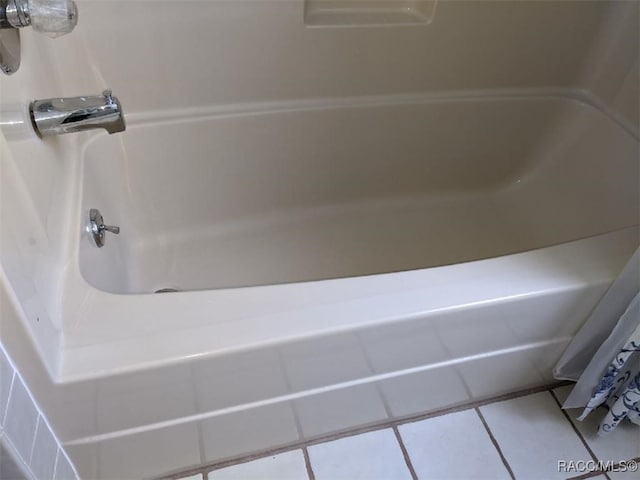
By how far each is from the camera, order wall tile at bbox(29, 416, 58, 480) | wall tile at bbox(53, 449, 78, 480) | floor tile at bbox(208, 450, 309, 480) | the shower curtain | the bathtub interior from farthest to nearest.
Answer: the bathtub interior → floor tile at bbox(208, 450, 309, 480) → the shower curtain → wall tile at bbox(53, 449, 78, 480) → wall tile at bbox(29, 416, 58, 480)

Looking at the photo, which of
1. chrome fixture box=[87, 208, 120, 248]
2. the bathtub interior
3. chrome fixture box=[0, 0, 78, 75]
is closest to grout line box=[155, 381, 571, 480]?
the bathtub interior

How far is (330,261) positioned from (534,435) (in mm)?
594

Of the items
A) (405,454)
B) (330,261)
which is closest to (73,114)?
(330,261)

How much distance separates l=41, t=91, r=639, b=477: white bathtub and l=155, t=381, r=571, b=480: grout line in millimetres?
29

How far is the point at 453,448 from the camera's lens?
117 centimetres

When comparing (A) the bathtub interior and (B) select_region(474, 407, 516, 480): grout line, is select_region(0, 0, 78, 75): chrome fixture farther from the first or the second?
(B) select_region(474, 407, 516, 480): grout line

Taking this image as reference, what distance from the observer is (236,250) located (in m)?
1.35

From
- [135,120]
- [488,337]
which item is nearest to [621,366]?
[488,337]

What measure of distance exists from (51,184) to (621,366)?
40.8 inches

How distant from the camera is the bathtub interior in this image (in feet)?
4.09

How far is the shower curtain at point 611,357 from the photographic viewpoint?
0.94 meters

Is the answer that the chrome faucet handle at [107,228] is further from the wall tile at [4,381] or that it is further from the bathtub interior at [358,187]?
the wall tile at [4,381]

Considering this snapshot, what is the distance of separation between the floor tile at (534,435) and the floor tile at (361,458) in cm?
23

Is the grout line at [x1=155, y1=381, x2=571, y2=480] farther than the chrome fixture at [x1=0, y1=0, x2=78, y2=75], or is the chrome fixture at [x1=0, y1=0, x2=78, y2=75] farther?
the grout line at [x1=155, y1=381, x2=571, y2=480]
